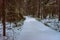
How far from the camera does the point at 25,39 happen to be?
10.0 metres

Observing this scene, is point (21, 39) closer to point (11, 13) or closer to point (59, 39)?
point (59, 39)

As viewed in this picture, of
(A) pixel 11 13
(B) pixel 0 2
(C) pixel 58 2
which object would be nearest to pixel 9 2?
(B) pixel 0 2

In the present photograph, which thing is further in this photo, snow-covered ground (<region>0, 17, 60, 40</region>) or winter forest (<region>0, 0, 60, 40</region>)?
winter forest (<region>0, 0, 60, 40</region>)

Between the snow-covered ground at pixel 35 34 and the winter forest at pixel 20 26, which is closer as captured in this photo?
the snow-covered ground at pixel 35 34

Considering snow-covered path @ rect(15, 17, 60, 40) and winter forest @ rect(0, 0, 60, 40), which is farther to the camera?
winter forest @ rect(0, 0, 60, 40)

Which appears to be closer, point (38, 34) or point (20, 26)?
point (38, 34)

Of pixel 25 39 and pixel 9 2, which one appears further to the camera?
pixel 9 2

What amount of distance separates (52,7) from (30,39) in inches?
406

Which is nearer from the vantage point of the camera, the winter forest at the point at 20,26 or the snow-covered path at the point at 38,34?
the snow-covered path at the point at 38,34

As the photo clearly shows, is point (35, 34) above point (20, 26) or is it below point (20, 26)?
above

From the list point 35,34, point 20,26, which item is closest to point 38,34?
point 35,34

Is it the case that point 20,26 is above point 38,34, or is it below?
below

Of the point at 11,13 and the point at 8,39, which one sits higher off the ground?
the point at 11,13

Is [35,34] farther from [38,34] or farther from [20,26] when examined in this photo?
[20,26]
